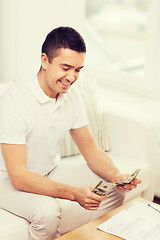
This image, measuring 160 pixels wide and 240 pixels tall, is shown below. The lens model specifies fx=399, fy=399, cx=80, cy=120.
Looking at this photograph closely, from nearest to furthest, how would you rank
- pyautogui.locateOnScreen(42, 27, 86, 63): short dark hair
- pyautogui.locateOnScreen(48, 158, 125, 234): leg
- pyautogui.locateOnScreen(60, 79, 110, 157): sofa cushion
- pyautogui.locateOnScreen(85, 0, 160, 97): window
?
pyautogui.locateOnScreen(42, 27, 86, 63): short dark hair, pyautogui.locateOnScreen(48, 158, 125, 234): leg, pyautogui.locateOnScreen(60, 79, 110, 157): sofa cushion, pyautogui.locateOnScreen(85, 0, 160, 97): window

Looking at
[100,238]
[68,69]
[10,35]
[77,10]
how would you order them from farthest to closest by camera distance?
[77,10] < [10,35] < [68,69] < [100,238]

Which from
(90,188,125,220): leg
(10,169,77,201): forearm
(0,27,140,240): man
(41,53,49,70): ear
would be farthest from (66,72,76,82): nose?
(90,188,125,220): leg

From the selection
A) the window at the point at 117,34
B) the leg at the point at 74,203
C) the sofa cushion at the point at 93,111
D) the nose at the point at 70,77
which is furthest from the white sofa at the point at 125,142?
the window at the point at 117,34

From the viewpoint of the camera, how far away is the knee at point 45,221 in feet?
5.23

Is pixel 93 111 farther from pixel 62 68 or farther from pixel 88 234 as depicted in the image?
pixel 88 234

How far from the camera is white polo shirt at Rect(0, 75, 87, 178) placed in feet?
5.48

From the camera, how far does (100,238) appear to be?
1491mm

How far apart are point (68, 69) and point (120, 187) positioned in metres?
0.57

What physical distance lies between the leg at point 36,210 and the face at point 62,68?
48 centimetres

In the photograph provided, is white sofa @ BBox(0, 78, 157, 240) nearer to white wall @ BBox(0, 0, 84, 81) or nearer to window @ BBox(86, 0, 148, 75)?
white wall @ BBox(0, 0, 84, 81)

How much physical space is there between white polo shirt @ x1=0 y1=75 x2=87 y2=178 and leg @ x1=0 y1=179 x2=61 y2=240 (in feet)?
0.58

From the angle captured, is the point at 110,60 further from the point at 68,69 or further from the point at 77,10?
the point at 68,69

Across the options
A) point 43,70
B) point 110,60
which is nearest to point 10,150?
point 43,70

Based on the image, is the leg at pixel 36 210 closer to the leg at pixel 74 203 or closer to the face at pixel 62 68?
the leg at pixel 74 203
